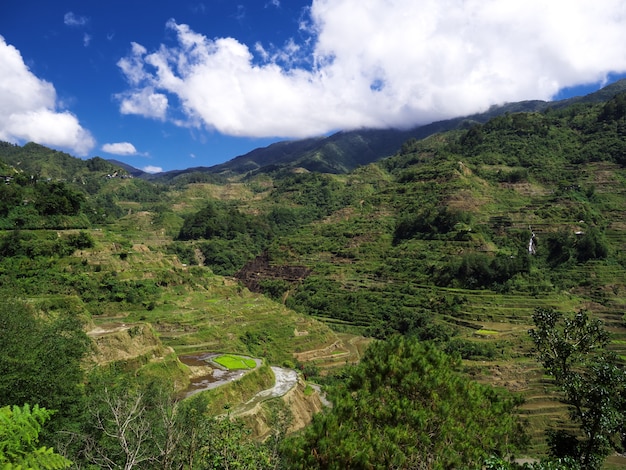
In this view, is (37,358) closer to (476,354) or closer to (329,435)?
(329,435)

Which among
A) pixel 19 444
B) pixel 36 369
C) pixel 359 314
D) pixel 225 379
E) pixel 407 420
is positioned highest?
pixel 19 444

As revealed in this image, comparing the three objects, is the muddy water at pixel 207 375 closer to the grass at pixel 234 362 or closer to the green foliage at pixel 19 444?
the grass at pixel 234 362

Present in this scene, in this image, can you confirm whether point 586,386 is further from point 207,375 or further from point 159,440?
point 207,375

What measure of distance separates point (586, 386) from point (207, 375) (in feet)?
95.1

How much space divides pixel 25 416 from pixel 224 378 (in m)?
30.3

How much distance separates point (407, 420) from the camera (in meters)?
11.3

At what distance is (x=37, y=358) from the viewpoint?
16969 millimetres

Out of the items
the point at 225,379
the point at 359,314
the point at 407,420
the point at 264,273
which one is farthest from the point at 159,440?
the point at 264,273

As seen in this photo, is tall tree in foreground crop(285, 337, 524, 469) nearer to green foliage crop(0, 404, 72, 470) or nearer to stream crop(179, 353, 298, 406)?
green foliage crop(0, 404, 72, 470)

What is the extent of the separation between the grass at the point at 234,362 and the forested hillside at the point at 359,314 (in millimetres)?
1653

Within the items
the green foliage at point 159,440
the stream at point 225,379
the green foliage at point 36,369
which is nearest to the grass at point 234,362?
the stream at point 225,379

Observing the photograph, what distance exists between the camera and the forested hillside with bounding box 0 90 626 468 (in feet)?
39.2

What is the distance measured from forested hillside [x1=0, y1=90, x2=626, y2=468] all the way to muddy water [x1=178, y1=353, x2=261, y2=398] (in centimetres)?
114

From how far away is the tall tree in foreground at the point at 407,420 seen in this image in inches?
418
